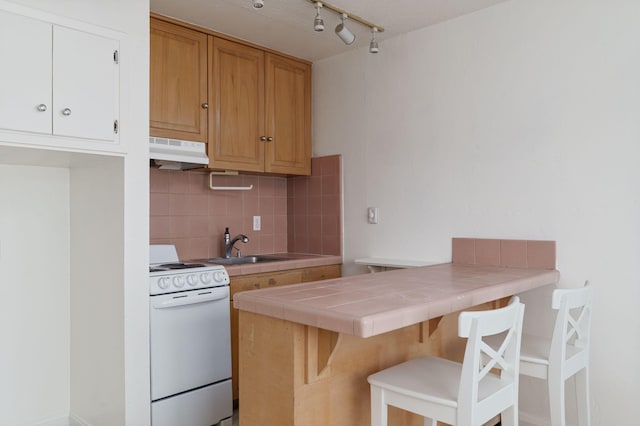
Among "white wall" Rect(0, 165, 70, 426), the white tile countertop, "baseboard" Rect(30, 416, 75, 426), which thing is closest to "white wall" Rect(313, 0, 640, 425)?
the white tile countertop

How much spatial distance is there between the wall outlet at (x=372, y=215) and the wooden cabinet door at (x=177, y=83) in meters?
1.29

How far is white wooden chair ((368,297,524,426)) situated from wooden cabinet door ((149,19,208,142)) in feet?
6.82

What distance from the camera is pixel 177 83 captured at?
303 cm

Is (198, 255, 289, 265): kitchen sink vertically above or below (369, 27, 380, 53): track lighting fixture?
below

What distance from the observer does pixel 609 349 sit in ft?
7.90

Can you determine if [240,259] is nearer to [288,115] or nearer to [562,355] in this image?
[288,115]

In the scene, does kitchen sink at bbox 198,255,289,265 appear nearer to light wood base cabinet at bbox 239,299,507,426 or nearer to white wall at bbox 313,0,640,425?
white wall at bbox 313,0,640,425

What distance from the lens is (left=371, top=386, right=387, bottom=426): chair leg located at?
166cm

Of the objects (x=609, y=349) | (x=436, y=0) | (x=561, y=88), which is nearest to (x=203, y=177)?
(x=436, y=0)

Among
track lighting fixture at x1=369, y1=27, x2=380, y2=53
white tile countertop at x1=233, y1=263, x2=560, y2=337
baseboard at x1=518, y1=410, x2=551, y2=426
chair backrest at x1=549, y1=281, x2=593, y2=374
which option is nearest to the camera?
white tile countertop at x1=233, y1=263, x2=560, y2=337

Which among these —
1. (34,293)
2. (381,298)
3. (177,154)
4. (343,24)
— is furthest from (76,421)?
(343,24)

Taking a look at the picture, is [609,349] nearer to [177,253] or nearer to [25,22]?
[177,253]

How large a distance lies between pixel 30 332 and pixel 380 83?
8.92 ft

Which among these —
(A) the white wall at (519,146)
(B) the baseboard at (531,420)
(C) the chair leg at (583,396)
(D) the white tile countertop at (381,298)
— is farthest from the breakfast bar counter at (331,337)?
(B) the baseboard at (531,420)
